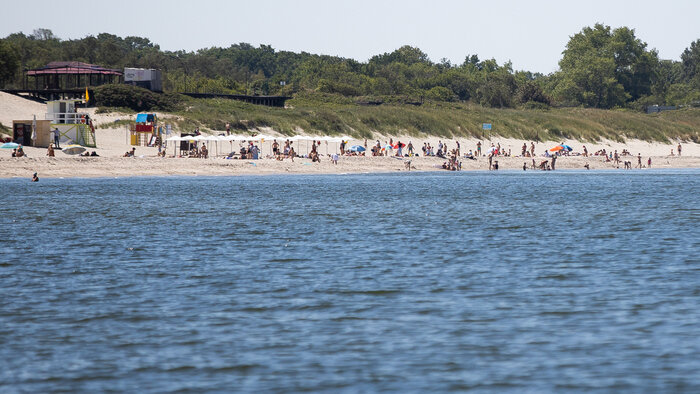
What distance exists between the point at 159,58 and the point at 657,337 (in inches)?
5639

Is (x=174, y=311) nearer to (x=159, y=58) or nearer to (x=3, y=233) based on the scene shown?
(x=3, y=233)

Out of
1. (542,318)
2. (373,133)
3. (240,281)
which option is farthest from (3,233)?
(373,133)

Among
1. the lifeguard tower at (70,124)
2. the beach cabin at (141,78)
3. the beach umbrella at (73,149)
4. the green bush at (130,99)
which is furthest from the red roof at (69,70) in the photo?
the beach umbrella at (73,149)

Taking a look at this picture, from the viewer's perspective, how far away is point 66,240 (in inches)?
966

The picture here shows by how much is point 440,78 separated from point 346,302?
129m

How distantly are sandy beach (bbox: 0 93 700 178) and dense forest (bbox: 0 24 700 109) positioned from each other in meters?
21.2

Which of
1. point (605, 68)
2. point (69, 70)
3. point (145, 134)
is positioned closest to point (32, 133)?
point (145, 134)

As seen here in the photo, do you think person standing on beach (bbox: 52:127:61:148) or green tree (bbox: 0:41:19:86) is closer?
person standing on beach (bbox: 52:127:61:148)

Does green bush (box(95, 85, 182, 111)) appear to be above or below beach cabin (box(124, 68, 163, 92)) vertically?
below

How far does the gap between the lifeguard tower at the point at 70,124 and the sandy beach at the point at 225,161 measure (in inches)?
58.7

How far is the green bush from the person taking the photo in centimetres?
8000

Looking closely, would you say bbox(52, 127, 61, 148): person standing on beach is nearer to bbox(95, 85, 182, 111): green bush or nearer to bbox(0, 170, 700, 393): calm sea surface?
bbox(95, 85, 182, 111): green bush

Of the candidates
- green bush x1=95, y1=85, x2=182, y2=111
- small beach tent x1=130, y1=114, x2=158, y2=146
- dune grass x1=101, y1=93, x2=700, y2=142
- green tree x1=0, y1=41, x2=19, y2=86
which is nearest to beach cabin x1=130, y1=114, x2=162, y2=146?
small beach tent x1=130, y1=114, x2=158, y2=146

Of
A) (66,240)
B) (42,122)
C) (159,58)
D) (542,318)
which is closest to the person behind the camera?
(542,318)
